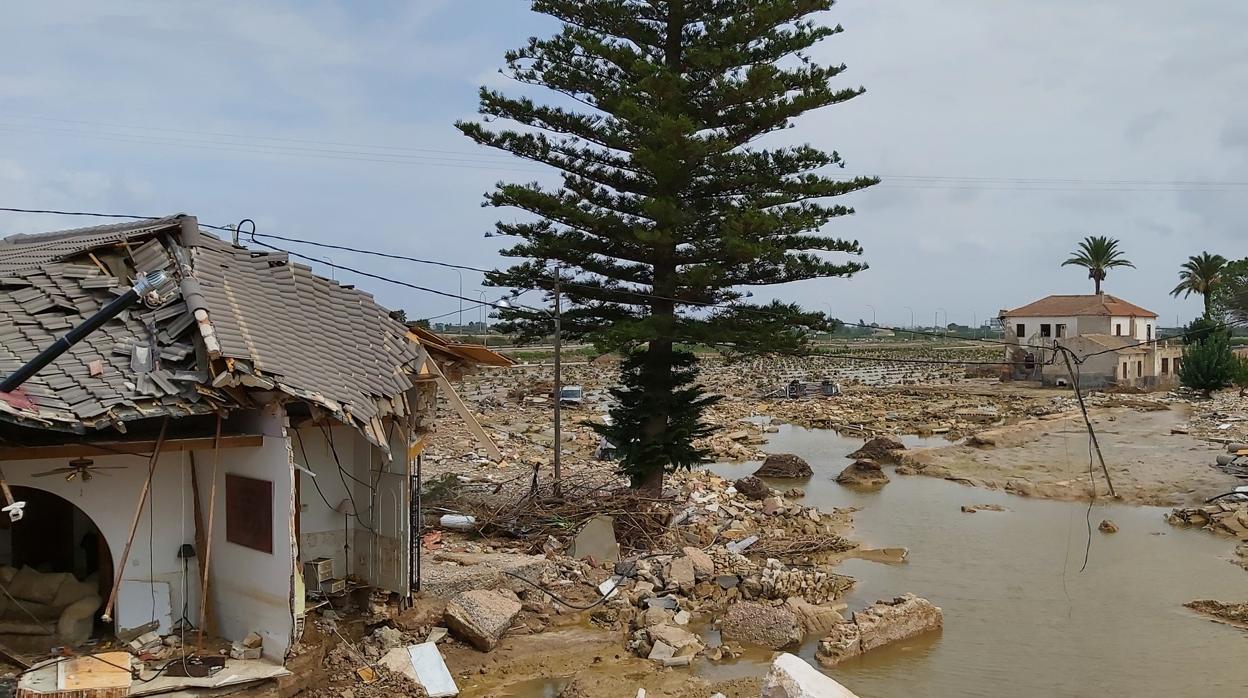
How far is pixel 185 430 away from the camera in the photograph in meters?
8.10

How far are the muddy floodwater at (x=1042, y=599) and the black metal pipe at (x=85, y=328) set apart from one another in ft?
20.4

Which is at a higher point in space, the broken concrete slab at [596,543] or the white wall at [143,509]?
the white wall at [143,509]

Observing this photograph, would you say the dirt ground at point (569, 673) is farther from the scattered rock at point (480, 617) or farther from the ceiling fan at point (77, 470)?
the ceiling fan at point (77, 470)

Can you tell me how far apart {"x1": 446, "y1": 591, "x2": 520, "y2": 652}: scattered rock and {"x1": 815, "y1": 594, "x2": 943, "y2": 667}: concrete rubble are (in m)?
3.29

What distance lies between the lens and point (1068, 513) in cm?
1773

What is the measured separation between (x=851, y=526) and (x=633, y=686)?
8892mm

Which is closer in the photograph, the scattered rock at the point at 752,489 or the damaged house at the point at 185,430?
the damaged house at the point at 185,430

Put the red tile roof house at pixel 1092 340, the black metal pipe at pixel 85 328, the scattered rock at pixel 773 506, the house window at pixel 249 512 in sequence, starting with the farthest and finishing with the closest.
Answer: the red tile roof house at pixel 1092 340 < the scattered rock at pixel 773 506 < the house window at pixel 249 512 < the black metal pipe at pixel 85 328

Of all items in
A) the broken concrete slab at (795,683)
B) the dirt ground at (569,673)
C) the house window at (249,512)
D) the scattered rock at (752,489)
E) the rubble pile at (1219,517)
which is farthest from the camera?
the scattered rock at (752,489)

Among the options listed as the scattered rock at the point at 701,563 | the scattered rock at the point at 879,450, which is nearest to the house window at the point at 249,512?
the scattered rock at the point at 701,563

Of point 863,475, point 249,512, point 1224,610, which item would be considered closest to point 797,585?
point 1224,610

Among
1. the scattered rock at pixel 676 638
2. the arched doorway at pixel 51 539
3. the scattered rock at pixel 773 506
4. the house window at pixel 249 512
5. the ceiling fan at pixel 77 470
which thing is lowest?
the scattered rock at pixel 676 638

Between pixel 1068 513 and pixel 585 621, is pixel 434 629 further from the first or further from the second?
pixel 1068 513

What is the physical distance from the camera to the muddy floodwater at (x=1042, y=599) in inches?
367
